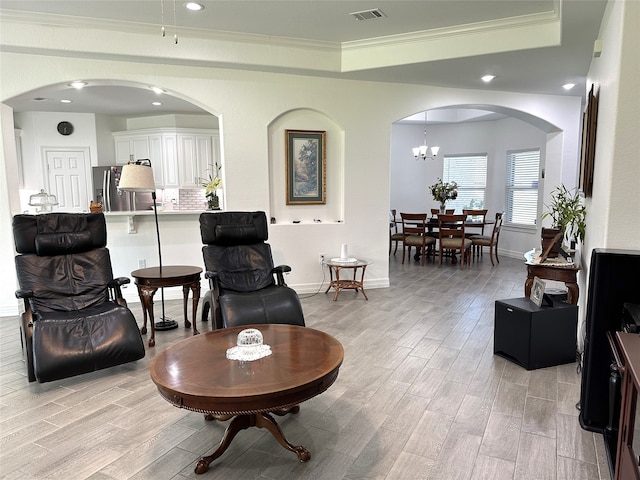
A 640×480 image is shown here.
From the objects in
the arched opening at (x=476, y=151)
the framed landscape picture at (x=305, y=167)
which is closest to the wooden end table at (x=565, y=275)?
the framed landscape picture at (x=305, y=167)

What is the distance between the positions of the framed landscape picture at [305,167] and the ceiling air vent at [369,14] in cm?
157

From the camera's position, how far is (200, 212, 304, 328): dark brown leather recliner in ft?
11.8

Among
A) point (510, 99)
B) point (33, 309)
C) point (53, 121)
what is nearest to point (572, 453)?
point (33, 309)

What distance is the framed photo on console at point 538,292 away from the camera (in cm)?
321

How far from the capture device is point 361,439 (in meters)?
2.35

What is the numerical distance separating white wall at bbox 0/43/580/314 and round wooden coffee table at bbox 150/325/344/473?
292cm

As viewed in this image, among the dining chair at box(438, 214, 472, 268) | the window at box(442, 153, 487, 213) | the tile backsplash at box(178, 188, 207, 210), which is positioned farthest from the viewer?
the window at box(442, 153, 487, 213)

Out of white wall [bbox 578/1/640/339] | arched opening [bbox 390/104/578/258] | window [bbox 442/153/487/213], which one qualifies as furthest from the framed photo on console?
window [bbox 442/153/487/213]

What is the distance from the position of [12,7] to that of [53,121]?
13.8ft

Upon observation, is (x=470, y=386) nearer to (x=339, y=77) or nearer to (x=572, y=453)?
(x=572, y=453)

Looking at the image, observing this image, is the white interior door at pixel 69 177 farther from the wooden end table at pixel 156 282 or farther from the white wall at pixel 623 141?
the white wall at pixel 623 141

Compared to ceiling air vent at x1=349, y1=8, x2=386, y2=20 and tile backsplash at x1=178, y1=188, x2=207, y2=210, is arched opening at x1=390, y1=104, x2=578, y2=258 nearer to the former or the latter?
ceiling air vent at x1=349, y1=8, x2=386, y2=20

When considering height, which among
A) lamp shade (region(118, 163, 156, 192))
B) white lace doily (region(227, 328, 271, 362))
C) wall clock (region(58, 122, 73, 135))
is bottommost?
white lace doily (region(227, 328, 271, 362))

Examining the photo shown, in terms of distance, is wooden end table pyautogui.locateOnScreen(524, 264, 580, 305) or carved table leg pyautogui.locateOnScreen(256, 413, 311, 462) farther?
wooden end table pyautogui.locateOnScreen(524, 264, 580, 305)
